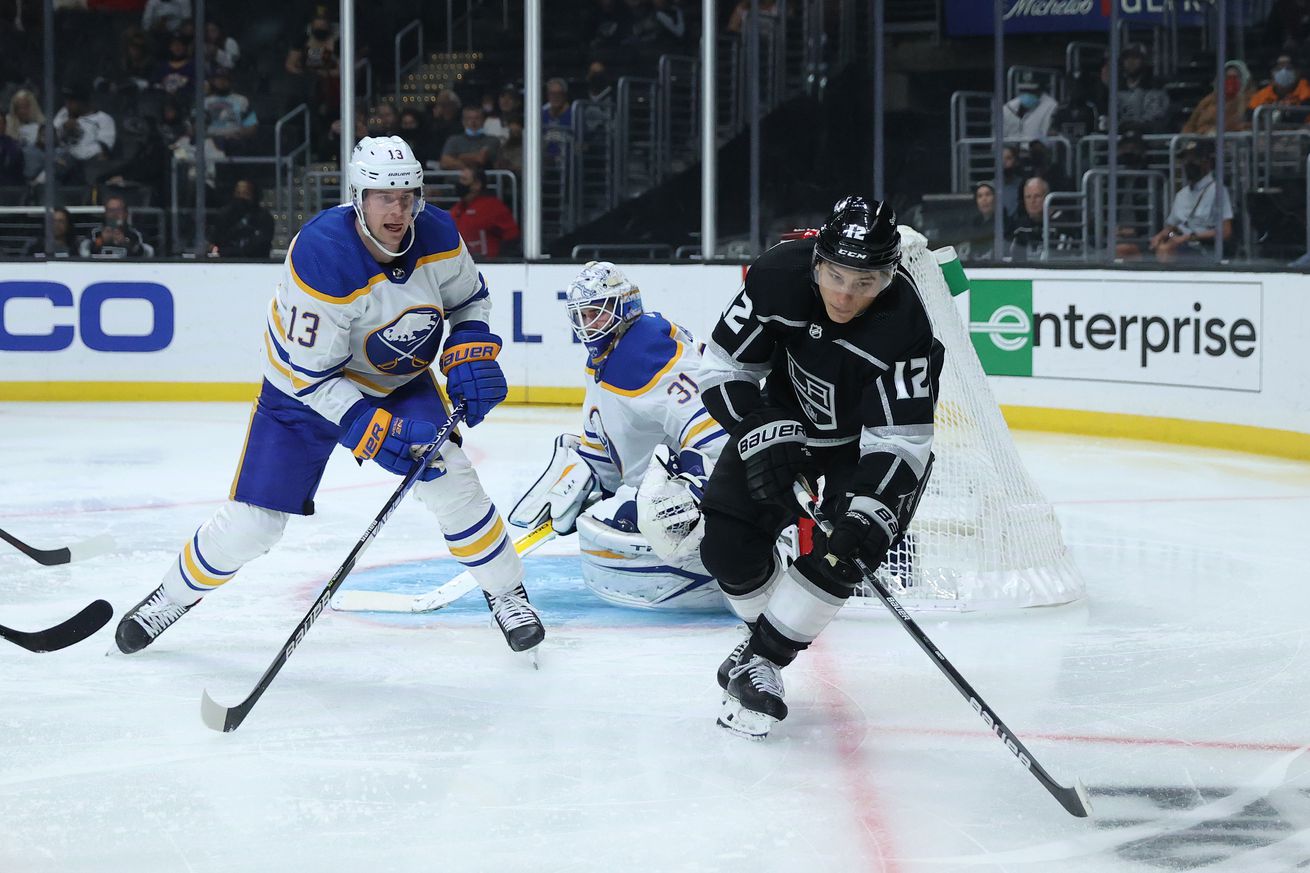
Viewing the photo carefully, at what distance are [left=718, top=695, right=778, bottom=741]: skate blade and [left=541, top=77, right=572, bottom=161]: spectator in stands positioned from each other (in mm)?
Answer: 6632

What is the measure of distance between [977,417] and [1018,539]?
12.7 inches

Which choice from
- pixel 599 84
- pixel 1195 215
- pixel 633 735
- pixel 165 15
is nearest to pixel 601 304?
pixel 633 735

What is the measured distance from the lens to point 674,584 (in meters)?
3.87

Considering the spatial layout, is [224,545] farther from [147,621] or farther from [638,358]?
[638,358]

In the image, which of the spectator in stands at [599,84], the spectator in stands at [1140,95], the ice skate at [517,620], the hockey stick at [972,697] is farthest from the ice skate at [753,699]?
the spectator in stands at [599,84]

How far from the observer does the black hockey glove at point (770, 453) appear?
110 inches

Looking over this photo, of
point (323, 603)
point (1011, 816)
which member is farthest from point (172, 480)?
point (1011, 816)

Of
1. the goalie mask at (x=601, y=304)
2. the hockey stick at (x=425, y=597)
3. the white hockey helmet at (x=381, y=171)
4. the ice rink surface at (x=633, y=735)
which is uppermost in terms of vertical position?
the white hockey helmet at (x=381, y=171)

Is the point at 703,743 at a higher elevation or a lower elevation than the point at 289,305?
lower

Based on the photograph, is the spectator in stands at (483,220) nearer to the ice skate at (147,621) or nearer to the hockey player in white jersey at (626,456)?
the hockey player in white jersey at (626,456)

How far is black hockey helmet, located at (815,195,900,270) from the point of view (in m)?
2.65

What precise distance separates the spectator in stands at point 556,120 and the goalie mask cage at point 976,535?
5423mm

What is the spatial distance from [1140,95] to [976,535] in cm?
454

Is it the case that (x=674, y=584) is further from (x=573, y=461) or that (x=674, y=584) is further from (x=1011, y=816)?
(x=1011, y=816)
